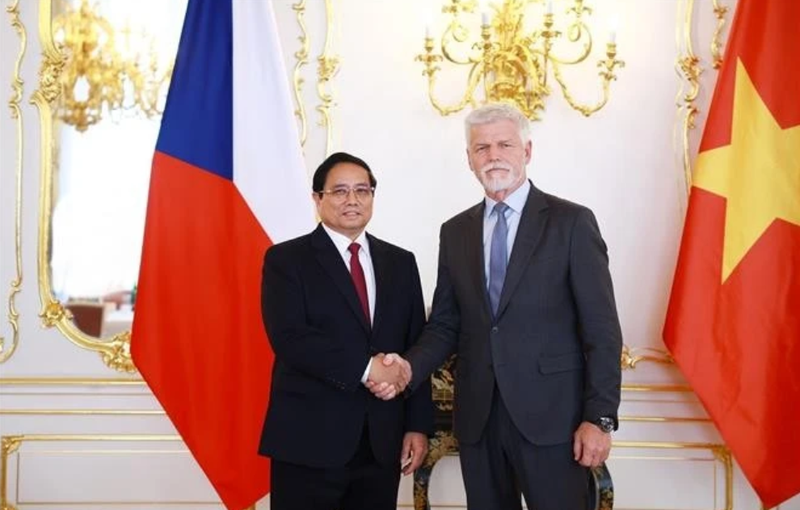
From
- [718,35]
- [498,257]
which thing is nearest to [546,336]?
[498,257]

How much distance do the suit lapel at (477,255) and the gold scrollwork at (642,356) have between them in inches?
46.6

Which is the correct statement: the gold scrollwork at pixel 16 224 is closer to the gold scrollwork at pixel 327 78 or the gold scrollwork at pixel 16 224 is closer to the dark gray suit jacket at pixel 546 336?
the gold scrollwork at pixel 327 78

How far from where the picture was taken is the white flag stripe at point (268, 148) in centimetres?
293

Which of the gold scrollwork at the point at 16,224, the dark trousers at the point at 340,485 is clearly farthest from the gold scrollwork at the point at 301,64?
the dark trousers at the point at 340,485

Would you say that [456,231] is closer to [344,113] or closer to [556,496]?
[556,496]

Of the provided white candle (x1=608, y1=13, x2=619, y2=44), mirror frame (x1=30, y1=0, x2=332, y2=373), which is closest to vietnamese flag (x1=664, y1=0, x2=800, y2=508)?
white candle (x1=608, y1=13, x2=619, y2=44)

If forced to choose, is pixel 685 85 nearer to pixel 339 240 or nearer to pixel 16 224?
pixel 339 240

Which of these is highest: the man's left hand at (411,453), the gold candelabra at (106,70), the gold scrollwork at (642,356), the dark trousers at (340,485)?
the gold candelabra at (106,70)

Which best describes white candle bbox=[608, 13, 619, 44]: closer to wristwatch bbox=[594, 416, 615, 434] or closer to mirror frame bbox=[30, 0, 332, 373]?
mirror frame bbox=[30, 0, 332, 373]

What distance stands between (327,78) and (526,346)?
1549mm

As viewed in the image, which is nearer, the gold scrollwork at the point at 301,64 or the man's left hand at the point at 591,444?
the man's left hand at the point at 591,444

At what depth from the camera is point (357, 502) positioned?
2.20 m

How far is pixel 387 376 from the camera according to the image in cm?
211

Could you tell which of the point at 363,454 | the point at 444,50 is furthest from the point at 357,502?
the point at 444,50
